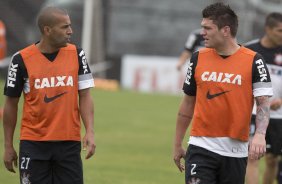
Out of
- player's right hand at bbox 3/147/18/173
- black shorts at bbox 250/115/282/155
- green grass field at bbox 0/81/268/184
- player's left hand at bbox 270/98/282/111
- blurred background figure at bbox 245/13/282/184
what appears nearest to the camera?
player's right hand at bbox 3/147/18/173

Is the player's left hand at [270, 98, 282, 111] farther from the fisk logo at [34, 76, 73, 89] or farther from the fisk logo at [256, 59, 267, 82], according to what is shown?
the fisk logo at [34, 76, 73, 89]

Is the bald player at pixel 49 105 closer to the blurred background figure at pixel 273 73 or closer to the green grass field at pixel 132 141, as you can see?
the blurred background figure at pixel 273 73

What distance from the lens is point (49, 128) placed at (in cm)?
744

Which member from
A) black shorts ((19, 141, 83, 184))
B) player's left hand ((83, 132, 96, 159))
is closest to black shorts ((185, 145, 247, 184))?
player's left hand ((83, 132, 96, 159))

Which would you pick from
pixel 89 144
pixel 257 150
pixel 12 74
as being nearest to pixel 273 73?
pixel 257 150

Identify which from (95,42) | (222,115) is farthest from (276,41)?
(95,42)

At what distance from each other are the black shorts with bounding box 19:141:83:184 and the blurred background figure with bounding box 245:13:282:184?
3.27 m

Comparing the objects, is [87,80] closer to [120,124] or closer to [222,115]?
[222,115]

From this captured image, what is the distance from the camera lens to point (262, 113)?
293 inches

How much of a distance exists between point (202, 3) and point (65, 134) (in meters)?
27.2

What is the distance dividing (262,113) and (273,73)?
10.4ft

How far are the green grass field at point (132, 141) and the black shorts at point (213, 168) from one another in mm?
4209

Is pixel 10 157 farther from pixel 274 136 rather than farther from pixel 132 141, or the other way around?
pixel 132 141

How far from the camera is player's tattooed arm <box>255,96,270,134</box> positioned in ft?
24.2
